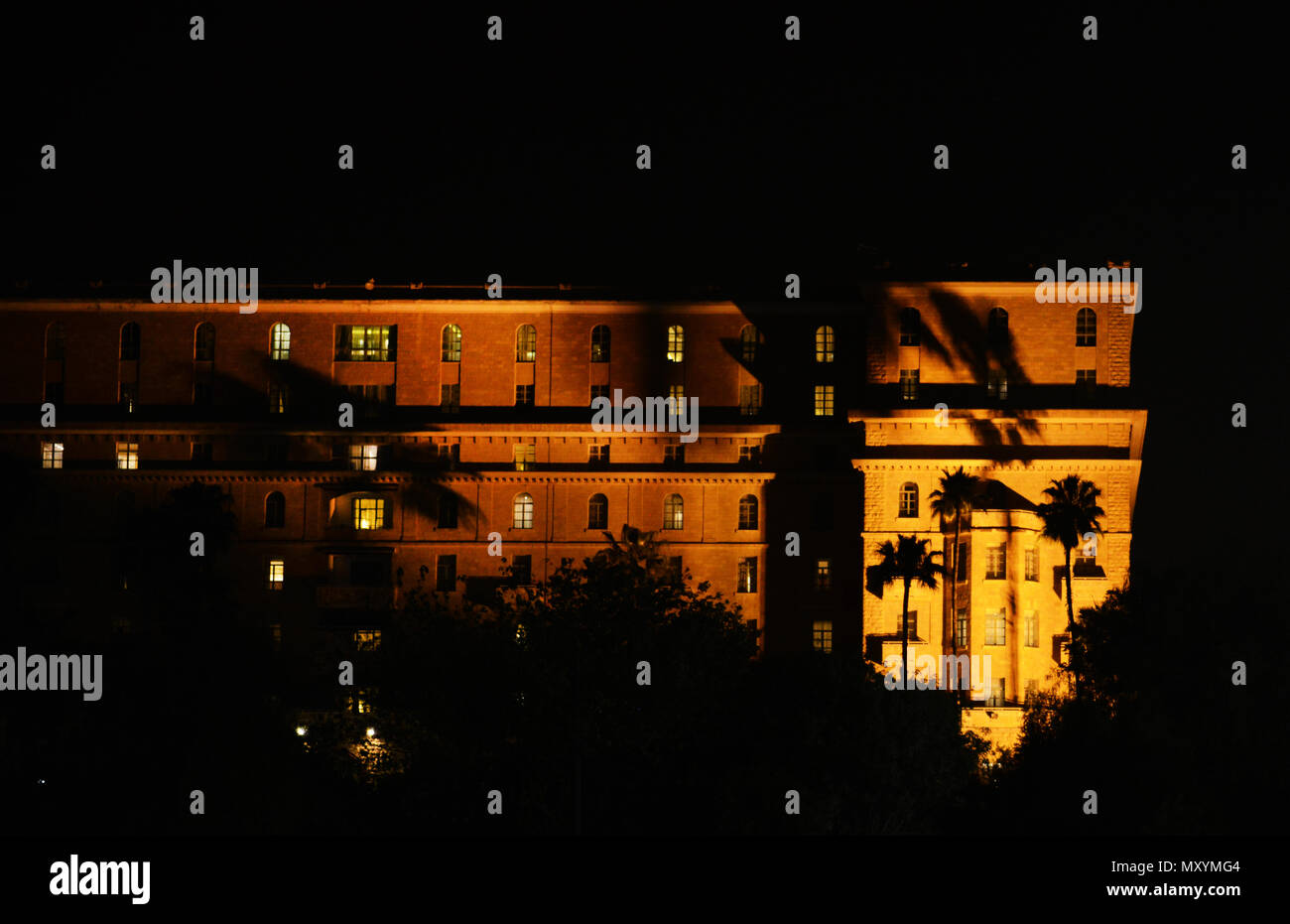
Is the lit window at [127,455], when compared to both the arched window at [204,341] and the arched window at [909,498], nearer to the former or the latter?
the arched window at [204,341]

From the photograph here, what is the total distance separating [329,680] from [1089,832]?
35.2 metres

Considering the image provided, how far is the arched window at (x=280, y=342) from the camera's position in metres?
88.6

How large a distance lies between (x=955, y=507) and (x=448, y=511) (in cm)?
2437

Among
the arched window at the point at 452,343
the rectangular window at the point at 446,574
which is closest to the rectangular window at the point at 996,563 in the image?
the rectangular window at the point at 446,574

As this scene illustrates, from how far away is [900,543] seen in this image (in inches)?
2980

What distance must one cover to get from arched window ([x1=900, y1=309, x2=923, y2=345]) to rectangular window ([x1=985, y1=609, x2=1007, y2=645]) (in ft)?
43.1

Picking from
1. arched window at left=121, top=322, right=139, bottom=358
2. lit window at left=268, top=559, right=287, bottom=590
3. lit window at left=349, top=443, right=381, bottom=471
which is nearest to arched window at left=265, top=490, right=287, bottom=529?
lit window at left=268, top=559, right=287, bottom=590

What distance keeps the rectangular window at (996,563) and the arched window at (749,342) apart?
53.4 feet

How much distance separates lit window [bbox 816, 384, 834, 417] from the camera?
8619 cm

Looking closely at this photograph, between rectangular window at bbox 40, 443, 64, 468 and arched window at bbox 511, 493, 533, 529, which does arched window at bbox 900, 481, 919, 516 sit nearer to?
arched window at bbox 511, 493, 533, 529

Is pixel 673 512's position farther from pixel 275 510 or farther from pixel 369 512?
pixel 275 510

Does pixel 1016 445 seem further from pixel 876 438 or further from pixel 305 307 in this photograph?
pixel 305 307

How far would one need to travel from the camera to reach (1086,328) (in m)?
82.0
